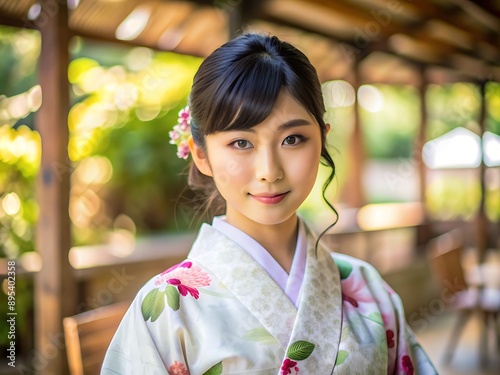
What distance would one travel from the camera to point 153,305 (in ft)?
3.69

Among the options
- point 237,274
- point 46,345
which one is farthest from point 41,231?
point 237,274

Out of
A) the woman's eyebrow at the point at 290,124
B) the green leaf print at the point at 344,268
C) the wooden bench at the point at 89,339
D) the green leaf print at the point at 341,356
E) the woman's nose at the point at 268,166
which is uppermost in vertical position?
the woman's eyebrow at the point at 290,124

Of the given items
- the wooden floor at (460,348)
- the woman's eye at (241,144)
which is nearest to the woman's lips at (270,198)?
the woman's eye at (241,144)

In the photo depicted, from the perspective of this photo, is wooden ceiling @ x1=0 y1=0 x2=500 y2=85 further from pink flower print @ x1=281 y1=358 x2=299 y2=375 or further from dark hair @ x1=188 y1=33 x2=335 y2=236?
pink flower print @ x1=281 y1=358 x2=299 y2=375

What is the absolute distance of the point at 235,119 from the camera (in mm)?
1104

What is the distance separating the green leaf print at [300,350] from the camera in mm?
1118

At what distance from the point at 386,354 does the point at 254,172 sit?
0.49m

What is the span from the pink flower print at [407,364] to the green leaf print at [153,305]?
0.58 metres

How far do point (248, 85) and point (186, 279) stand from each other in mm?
396

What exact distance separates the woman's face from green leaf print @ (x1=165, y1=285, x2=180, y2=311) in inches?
8.0

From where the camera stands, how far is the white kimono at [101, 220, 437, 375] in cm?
109

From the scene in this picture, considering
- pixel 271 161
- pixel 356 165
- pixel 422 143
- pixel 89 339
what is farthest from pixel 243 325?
pixel 422 143

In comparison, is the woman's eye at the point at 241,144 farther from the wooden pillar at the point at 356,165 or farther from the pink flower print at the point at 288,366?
the wooden pillar at the point at 356,165

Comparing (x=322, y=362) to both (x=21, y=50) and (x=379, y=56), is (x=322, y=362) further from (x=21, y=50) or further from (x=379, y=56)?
(x=379, y=56)
